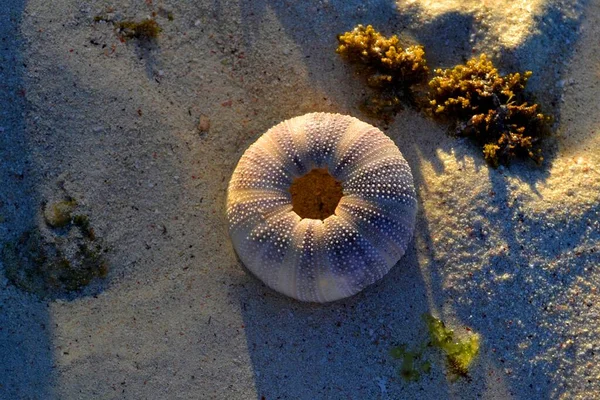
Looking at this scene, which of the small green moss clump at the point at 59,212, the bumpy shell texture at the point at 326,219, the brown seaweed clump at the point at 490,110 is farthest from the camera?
the brown seaweed clump at the point at 490,110

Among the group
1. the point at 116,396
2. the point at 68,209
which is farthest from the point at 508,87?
the point at 116,396

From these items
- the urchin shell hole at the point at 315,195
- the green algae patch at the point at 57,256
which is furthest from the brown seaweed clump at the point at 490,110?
the green algae patch at the point at 57,256

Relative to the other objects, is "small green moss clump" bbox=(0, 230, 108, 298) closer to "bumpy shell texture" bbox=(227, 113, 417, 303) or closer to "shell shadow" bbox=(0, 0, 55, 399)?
"shell shadow" bbox=(0, 0, 55, 399)

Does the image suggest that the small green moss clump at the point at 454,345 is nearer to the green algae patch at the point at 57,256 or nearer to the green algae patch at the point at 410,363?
the green algae patch at the point at 410,363

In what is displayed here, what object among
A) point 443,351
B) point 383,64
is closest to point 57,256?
point 383,64

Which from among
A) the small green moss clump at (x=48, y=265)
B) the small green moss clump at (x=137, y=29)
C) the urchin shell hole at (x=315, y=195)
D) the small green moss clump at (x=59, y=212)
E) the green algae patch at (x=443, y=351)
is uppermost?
the small green moss clump at (x=137, y=29)

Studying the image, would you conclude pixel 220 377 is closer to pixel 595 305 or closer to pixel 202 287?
pixel 202 287

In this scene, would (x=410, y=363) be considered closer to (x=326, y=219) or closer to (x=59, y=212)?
(x=326, y=219)
